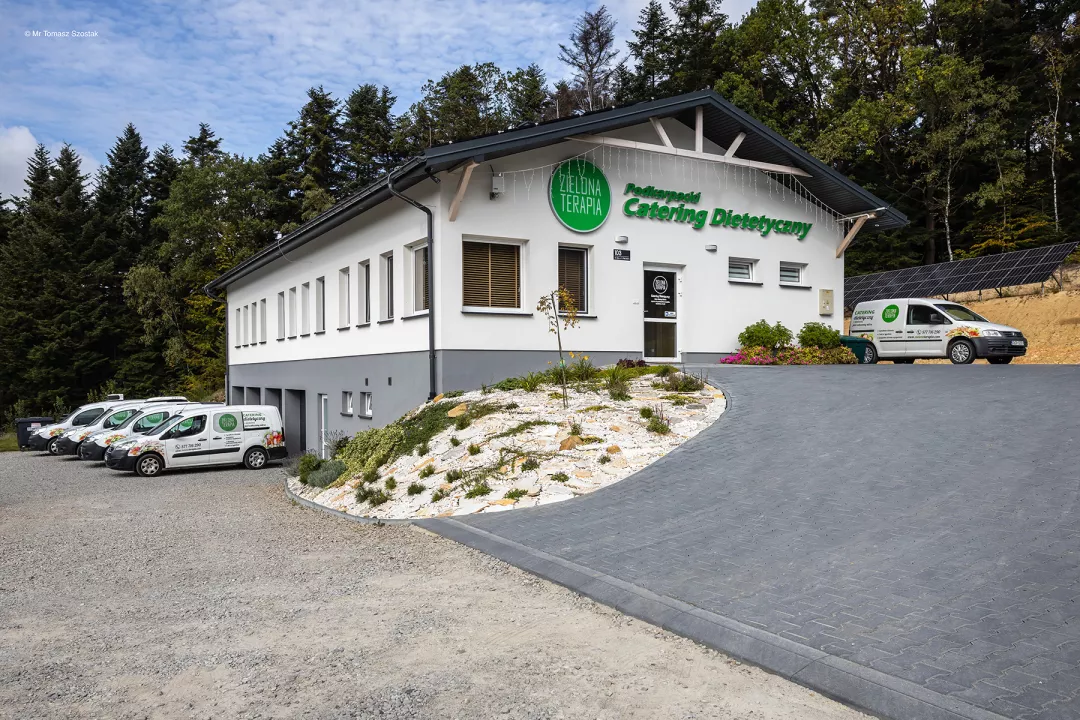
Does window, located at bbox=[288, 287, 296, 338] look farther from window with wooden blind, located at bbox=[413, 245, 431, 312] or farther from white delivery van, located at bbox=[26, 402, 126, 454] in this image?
window with wooden blind, located at bbox=[413, 245, 431, 312]

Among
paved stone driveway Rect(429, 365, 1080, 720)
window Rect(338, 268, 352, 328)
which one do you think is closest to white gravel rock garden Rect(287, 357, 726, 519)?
paved stone driveway Rect(429, 365, 1080, 720)

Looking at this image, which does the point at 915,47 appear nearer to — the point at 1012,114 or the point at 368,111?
the point at 1012,114

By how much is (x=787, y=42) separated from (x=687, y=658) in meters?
39.2

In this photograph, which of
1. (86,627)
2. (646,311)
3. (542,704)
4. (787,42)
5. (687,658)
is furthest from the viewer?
(787,42)

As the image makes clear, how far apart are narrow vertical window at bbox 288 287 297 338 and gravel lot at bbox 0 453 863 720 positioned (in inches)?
673

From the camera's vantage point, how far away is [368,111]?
53625 millimetres

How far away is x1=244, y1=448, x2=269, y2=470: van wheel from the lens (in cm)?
2148

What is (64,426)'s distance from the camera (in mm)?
30234

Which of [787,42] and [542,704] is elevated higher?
[787,42]

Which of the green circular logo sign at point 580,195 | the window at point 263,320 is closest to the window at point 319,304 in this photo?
the window at point 263,320

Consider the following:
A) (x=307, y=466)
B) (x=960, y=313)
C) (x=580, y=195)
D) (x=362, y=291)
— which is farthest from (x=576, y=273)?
(x=960, y=313)

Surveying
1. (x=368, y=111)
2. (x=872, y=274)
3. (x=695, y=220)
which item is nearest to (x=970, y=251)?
(x=872, y=274)

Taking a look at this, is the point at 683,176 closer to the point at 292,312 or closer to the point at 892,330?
the point at 892,330

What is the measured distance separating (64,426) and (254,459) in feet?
43.7
